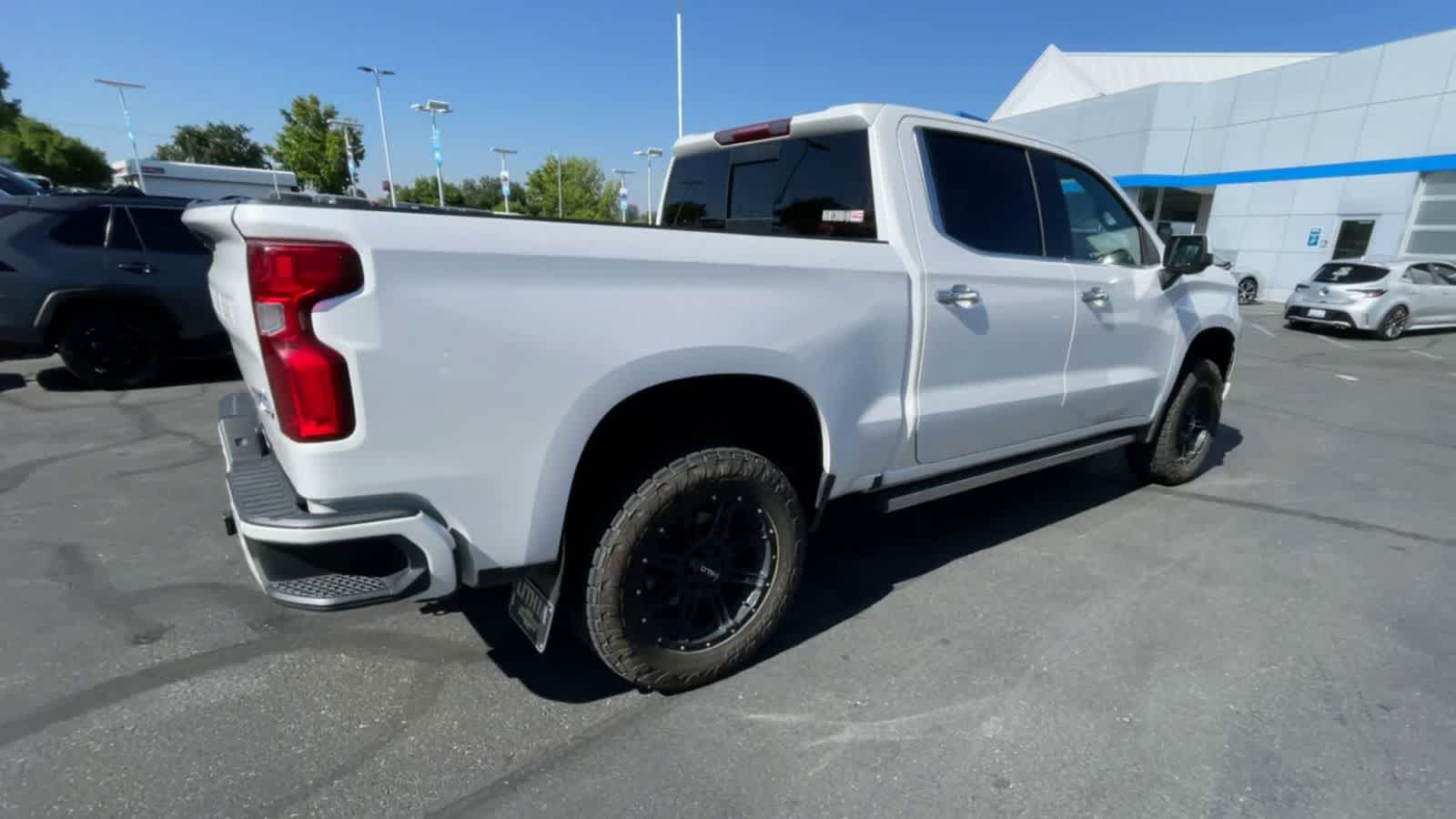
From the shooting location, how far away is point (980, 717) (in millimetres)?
2355

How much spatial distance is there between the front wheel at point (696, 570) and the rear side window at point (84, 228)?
6782 millimetres

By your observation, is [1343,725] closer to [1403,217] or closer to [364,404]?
[364,404]

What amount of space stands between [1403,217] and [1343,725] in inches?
900

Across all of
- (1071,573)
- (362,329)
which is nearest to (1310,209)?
(1071,573)

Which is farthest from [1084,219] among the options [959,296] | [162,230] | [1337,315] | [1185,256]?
[1337,315]

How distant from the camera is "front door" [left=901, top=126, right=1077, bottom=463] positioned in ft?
9.16

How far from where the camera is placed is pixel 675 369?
2.11 metres

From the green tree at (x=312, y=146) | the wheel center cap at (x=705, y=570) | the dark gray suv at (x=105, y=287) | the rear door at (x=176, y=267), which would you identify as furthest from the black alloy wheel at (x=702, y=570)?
the green tree at (x=312, y=146)

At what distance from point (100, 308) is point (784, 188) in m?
6.57

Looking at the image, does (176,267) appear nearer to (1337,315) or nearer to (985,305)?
(985,305)

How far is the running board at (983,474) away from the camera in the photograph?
293 cm

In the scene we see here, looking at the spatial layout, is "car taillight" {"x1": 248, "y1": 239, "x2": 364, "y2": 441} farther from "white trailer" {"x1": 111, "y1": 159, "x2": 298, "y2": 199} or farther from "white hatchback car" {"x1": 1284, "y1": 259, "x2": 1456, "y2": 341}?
"white trailer" {"x1": 111, "y1": 159, "x2": 298, "y2": 199}

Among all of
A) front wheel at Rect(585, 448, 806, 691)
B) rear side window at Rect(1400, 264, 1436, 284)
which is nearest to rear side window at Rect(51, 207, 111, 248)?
front wheel at Rect(585, 448, 806, 691)

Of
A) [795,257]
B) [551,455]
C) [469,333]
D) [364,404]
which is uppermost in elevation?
[795,257]
